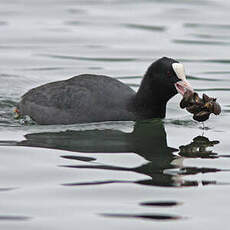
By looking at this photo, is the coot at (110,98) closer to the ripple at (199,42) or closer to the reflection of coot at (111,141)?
the reflection of coot at (111,141)

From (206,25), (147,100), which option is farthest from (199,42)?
(147,100)

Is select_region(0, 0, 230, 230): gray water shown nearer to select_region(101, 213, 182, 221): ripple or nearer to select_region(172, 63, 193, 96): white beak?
select_region(101, 213, 182, 221): ripple

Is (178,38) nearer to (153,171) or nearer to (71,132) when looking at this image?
(71,132)

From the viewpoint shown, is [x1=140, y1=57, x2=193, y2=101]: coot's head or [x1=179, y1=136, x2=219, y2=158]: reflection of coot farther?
[x1=140, y1=57, x2=193, y2=101]: coot's head

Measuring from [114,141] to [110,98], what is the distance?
0.71 m

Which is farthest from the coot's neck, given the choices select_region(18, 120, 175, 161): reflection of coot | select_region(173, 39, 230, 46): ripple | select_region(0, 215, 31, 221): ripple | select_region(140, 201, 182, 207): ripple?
select_region(173, 39, 230, 46): ripple

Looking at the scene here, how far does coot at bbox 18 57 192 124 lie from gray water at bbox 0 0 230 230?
148 millimetres

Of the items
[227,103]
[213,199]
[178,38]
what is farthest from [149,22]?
[213,199]

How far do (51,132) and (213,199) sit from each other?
3145 mm

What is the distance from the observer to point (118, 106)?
11.1 metres

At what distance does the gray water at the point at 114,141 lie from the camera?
7797 mm

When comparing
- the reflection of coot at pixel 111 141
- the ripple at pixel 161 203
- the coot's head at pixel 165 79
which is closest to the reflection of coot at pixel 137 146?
the reflection of coot at pixel 111 141

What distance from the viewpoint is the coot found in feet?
35.9

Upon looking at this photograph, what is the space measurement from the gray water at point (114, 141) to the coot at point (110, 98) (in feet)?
0.49
